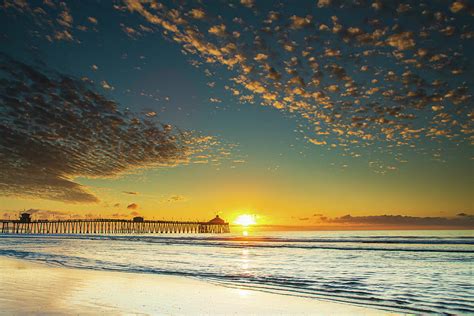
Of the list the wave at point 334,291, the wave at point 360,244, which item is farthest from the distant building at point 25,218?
the wave at point 334,291

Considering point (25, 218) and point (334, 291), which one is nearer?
point (334, 291)

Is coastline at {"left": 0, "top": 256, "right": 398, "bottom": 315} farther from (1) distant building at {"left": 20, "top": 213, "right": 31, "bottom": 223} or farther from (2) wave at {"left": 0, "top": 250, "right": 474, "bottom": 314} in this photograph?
(1) distant building at {"left": 20, "top": 213, "right": 31, "bottom": 223}

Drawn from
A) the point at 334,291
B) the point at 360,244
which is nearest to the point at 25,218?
the point at 360,244

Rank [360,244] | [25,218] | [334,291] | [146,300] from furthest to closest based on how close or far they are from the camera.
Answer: [25,218] → [360,244] → [334,291] → [146,300]

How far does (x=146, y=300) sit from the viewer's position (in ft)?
30.7

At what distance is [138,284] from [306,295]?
235 inches

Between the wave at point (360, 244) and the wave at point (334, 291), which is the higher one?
the wave at point (334, 291)

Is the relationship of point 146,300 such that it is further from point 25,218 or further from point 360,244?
point 25,218

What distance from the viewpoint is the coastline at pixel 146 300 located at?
8.03 m

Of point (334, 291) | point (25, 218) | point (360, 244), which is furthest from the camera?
point (25, 218)

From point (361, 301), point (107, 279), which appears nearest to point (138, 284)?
point (107, 279)

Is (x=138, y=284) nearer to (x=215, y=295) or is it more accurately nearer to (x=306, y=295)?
(x=215, y=295)

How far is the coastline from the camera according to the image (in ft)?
26.3

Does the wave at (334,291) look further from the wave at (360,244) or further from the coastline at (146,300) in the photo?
the wave at (360,244)
